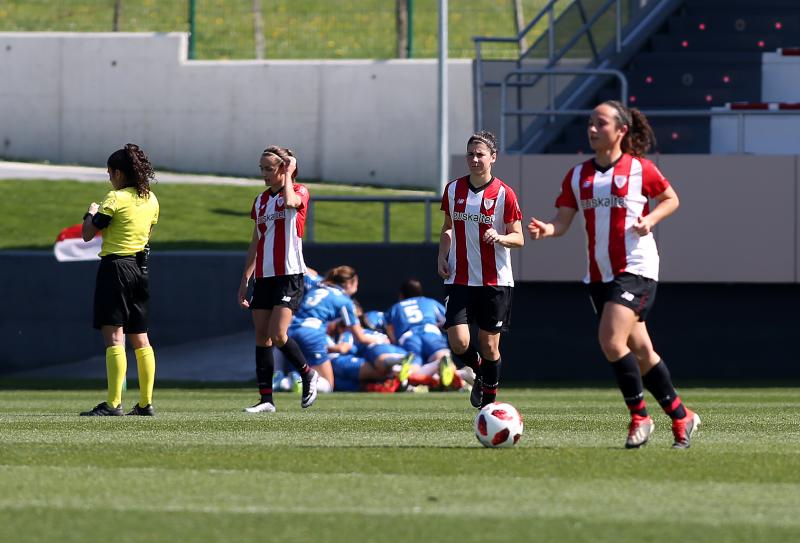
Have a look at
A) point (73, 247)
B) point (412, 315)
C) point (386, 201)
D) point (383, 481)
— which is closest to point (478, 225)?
point (383, 481)

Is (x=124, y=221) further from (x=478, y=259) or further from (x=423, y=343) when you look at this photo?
(x=423, y=343)

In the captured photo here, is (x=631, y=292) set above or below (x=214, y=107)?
below

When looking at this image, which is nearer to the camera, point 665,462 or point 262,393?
point 665,462

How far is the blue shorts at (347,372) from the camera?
717 inches

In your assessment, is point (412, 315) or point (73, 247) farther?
point (73, 247)

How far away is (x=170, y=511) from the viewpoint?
639cm

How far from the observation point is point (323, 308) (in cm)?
1759

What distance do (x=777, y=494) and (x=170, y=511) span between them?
101 inches

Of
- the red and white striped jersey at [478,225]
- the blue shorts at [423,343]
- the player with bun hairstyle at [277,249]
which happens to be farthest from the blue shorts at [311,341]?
the red and white striped jersey at [478,225]

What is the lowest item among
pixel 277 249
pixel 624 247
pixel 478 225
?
pixel 624 247

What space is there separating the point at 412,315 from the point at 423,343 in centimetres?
37

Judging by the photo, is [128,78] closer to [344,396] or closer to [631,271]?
[344,396]

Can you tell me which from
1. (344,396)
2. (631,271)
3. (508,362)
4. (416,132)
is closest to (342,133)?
(416,132)

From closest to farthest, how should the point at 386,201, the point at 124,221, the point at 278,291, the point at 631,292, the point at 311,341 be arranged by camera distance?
the point at 631,292
the point at 124,221
the point at 278,291
the point at 311,341
the point at 386,201
